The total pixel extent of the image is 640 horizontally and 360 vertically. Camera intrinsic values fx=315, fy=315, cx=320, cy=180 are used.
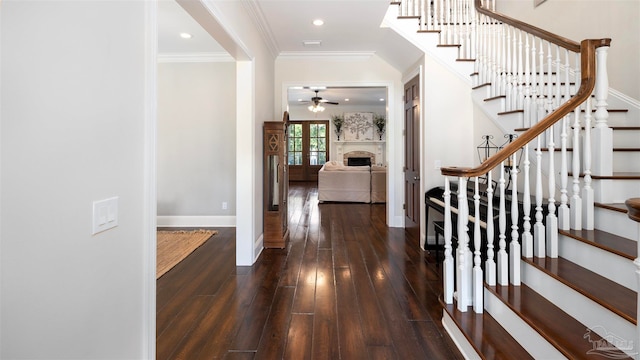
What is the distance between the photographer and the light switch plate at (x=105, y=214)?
3.76ft

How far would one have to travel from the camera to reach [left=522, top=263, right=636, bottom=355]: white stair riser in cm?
145

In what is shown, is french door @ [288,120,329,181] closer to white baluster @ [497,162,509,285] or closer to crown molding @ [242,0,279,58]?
crown molding @ [242,0,279,58]

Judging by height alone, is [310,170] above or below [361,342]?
above

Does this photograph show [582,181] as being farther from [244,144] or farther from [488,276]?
[244,144]

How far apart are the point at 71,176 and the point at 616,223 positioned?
2.94 metres

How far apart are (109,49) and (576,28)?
4635 mm

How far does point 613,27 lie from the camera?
3201 mm

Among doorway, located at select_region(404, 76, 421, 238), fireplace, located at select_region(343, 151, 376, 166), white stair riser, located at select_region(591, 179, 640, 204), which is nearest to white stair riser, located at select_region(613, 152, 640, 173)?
white stair riser, located at select_region(591, 179, 640, 204)

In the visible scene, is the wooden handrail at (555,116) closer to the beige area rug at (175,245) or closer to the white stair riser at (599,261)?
the white stair riser at (599,261)

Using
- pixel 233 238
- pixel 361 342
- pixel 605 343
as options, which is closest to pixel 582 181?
pixel 605 343

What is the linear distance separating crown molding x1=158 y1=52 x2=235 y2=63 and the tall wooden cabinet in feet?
6.17

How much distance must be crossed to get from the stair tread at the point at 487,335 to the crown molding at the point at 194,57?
15.5ft

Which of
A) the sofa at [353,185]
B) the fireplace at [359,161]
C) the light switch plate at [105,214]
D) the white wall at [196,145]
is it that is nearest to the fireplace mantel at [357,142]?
the fireplace at [359,161]

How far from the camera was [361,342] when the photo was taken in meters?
2.05
